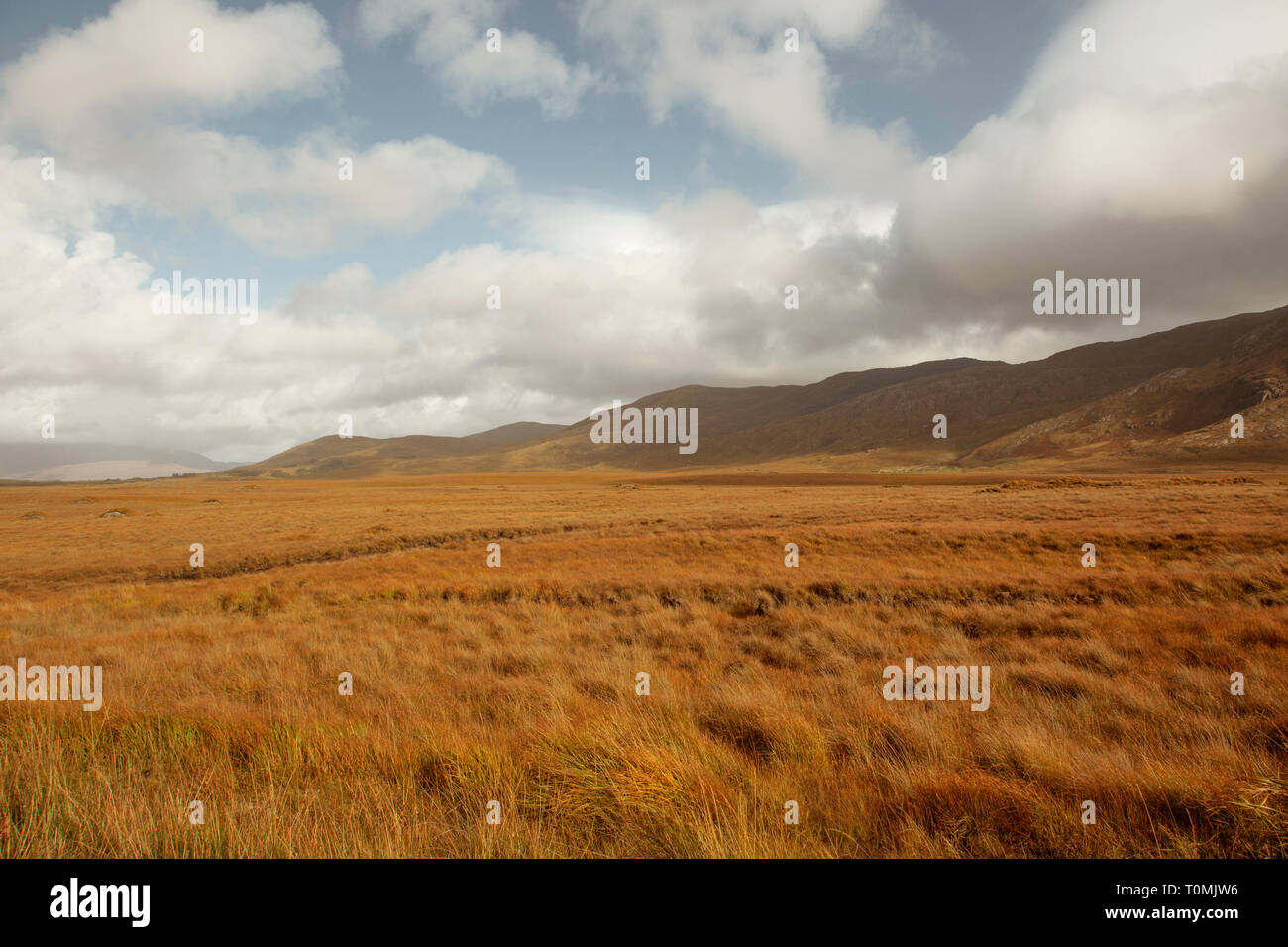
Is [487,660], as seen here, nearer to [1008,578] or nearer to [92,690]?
[92,690]

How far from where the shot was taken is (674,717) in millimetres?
5586

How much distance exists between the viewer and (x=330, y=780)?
414cm

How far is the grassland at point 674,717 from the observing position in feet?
11.3

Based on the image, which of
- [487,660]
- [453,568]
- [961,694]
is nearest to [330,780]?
[487,660]

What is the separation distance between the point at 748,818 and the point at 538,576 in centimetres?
1270

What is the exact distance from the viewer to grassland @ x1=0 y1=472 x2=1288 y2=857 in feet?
11.3
